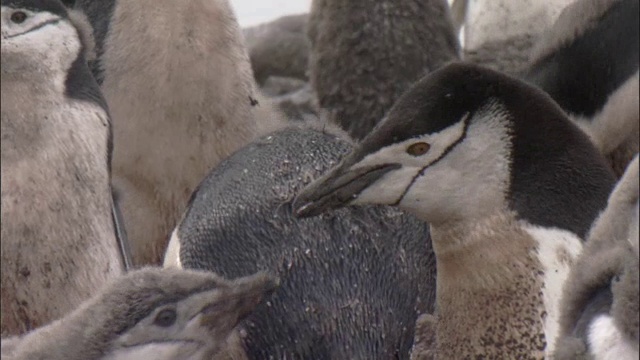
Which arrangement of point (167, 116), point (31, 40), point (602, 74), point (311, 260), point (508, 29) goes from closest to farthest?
1. point (311, 260)
2. point (31, 40)
3. point (602, 74)
4. point (167, 116)
5. point (508, 29)

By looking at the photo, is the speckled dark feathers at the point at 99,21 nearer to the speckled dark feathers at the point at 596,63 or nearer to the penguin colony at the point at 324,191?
the penguin colony at the point at 324,191

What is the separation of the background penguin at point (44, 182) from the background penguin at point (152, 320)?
342 mm

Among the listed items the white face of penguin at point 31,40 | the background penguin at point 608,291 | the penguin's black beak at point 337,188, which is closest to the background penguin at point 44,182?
the white face of penguin at point 31,40

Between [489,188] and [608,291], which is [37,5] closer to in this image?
[489,188]

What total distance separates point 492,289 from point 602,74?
31.1 inches

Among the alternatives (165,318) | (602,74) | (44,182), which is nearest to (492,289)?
(165,318)

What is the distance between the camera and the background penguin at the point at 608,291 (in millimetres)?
1877

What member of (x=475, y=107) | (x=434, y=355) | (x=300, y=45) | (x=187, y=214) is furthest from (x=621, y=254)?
(x=300, y=45)

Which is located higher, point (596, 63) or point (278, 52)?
point (596, 63)

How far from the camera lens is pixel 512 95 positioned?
2562 mm

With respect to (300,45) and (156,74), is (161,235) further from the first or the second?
(300,45)

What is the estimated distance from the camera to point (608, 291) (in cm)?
198

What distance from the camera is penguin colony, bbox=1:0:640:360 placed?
8.36ft

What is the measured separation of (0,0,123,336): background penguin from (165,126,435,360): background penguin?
19 cm
